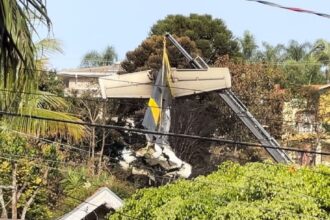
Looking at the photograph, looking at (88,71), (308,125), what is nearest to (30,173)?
(308,125)

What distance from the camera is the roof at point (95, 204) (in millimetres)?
14172

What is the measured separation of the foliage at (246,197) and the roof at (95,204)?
56.9 inches

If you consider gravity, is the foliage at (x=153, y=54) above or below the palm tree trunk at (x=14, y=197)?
above

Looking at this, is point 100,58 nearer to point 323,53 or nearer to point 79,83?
point 79,83

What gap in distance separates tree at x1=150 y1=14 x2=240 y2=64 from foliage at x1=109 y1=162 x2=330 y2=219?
1421 cm

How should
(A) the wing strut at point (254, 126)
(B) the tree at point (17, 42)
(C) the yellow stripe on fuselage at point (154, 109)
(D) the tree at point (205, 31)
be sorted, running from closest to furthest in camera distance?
(B) the tree at point (17, 42)
(C) the yellow stripe on fuselage at point (154, 109)
(A) the wing strut at point (254, 126)
(D) the tree at point (205, 31)

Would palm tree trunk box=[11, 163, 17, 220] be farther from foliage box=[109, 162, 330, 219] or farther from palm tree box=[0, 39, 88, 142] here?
palm tree box=[0, 39, 88, 142]

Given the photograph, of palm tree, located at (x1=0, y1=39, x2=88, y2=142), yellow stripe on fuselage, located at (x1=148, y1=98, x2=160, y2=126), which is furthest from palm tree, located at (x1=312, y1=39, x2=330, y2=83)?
palm tree, located at (x1=0, y1=39, x2=88, y2=142)

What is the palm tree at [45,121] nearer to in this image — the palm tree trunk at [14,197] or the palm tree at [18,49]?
the palm tree at [18,49]

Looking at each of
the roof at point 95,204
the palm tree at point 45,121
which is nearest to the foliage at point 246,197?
the roof at point 95,204

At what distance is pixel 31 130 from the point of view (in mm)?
9297

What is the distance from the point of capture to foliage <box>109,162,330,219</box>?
419 inches

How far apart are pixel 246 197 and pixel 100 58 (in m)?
27.8

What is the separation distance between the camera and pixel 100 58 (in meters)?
38.5
